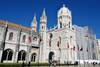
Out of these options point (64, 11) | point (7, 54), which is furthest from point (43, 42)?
point (64, 11)

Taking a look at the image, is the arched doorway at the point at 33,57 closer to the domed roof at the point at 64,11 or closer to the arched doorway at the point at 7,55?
the arched doorway at the point at 7,55

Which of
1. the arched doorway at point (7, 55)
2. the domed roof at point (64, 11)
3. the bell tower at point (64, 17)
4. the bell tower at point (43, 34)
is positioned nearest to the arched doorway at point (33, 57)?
the bell tower at point (43, 34)

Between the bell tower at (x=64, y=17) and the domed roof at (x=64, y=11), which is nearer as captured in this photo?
the bell tower at (x=64, y=17)

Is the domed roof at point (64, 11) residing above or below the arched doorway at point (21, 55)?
above

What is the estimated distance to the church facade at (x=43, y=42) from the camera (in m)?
34.8

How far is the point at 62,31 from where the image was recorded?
53.7m

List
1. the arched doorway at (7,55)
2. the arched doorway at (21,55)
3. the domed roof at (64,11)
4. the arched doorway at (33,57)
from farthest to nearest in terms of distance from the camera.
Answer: the domed roof at (64,11) < the arched doorway at (33,57) < the arched doorway at (21,55) < the arched doorway at (7,55)

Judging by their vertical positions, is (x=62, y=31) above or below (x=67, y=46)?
above

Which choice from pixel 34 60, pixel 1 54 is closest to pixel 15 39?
pixel 1 54

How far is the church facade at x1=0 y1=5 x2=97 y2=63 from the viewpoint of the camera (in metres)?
34.8

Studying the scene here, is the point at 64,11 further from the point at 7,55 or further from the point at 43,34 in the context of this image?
the point at 7,55

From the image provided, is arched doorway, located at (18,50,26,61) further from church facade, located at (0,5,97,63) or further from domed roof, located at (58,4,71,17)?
domed roof, located at (58,4,71,17)

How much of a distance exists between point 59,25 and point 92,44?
24403mm

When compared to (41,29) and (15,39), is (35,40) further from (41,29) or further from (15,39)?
(15,39)
